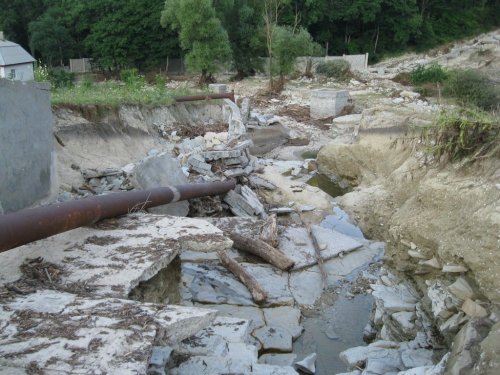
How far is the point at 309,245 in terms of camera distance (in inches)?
339

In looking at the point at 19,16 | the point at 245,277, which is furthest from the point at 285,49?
the point at 19,16

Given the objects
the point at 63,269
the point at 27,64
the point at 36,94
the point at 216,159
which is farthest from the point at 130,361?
the point at 27,64

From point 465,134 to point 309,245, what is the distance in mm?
3441

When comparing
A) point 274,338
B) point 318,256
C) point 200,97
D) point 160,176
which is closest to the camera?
point 274,338

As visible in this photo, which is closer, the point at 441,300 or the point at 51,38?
the point at 441,300

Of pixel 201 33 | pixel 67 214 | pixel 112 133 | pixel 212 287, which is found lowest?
pixel 212 287

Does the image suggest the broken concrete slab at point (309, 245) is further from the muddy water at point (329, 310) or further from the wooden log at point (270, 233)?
the muddy water at point (329, 310)

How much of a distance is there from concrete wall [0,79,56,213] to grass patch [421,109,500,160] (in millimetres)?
5505

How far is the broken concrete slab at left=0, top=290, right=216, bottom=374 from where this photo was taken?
3203 mm

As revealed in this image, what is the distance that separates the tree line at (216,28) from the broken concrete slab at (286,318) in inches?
886

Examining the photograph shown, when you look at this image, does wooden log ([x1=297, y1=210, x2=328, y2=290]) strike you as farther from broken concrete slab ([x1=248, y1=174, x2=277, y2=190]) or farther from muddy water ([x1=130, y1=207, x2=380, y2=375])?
broken concrete slab ([x1=248, y1=174, x2=277, y2=190])

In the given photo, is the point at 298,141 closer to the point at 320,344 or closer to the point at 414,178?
the point at 414,178

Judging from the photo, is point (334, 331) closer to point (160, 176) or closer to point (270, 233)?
point (270, 233)

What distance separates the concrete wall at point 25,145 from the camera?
6070 mm
